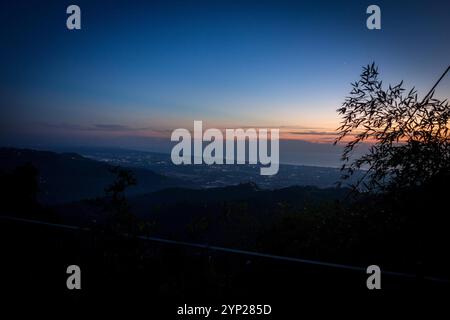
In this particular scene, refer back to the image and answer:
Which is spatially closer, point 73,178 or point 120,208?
point 120,208

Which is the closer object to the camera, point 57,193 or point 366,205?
point 366,205

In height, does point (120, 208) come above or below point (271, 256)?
above

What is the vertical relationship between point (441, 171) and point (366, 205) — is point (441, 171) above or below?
above

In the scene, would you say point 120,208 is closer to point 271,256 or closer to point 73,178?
point 271,256

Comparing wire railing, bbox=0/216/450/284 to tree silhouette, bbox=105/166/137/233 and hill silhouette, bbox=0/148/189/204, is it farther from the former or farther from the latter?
hill silhouette, bbox=0/148/189/204

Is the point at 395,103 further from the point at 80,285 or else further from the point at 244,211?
the point at 244,211

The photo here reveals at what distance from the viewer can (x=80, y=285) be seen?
3.38 m

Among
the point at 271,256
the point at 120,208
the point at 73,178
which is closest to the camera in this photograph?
A: the point at 271,256

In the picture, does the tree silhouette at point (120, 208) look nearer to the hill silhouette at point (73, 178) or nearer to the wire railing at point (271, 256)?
the wire railing at point (271, 256)

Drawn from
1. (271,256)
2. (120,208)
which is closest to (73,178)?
(120,208)

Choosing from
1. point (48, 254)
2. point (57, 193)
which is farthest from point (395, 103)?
point (57, 193)

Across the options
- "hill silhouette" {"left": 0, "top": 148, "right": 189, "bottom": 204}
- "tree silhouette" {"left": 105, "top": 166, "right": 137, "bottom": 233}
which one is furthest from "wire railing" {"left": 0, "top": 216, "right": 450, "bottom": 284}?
"hill silhouette" {"left": 0, "top": 148, "right": 189, "bottom": 204}

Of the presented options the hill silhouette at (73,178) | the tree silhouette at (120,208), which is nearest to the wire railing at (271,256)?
the tree silhouette at (120,208)

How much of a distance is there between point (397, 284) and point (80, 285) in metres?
3.31
